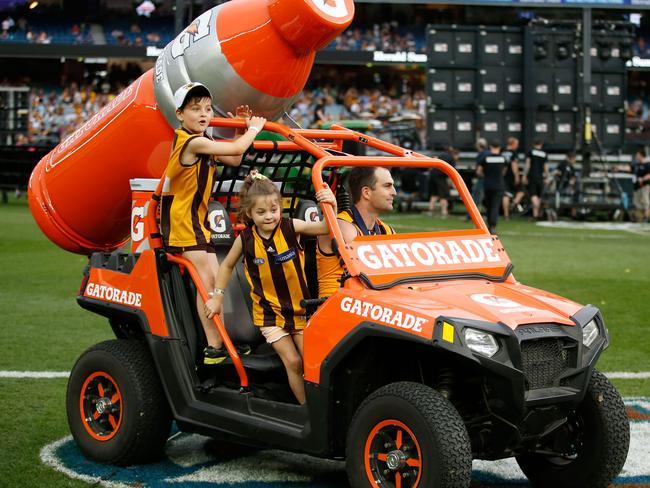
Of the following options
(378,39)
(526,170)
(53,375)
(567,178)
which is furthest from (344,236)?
(378,39)

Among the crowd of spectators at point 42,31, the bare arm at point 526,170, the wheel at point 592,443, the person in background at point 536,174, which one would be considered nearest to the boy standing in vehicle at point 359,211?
the wheel at point 592,443

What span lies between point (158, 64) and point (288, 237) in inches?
86.6

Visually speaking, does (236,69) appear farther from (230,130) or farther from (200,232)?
(200,232)

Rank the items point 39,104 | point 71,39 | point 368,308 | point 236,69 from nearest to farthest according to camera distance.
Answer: point 368,308, point 236,69, point 39,104, point 71,39

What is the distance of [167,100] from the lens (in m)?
6.80

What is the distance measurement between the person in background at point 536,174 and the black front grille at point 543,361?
20.2m

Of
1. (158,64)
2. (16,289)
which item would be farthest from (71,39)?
(158,64)

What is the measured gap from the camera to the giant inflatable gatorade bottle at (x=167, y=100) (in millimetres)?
6621

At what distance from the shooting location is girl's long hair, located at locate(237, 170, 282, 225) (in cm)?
537

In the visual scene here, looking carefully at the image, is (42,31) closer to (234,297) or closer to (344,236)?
(234,297)

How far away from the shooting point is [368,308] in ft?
15.8

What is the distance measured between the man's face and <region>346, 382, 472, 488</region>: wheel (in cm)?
119

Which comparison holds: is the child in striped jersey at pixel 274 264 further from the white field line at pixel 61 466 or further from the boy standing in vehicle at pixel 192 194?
the white field line at pixel 61 466

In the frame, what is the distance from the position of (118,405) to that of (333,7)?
2.62 metres
